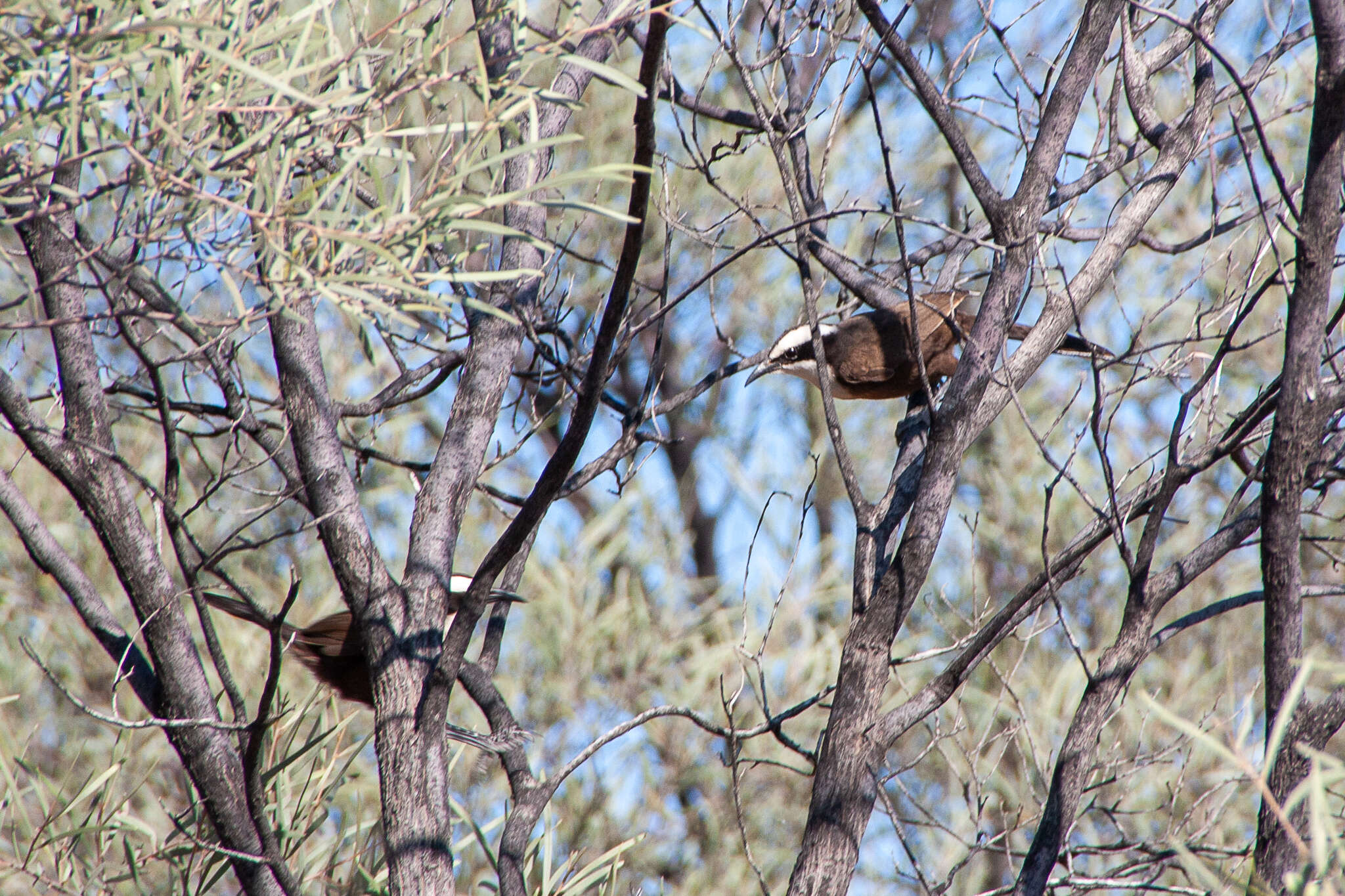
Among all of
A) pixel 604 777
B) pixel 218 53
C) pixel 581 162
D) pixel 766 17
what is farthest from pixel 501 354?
pixel 581 162

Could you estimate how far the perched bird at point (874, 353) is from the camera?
14.6ft

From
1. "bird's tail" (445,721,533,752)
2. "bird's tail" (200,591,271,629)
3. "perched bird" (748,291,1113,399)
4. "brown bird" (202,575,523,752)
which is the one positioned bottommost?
"bird's tail" (445,721,533,752)

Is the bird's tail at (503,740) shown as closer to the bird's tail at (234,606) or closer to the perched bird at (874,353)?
the bird's tail at (234,606)

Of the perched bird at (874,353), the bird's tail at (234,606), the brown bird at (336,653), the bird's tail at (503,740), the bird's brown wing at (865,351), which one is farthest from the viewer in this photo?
the bird's brown wing at (865,351)

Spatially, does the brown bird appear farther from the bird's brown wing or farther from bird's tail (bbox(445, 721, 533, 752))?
the bird's brown wing

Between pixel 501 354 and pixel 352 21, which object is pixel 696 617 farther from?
pixel 352 21

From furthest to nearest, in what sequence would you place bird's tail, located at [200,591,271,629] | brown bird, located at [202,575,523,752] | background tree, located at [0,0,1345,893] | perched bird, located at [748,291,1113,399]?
perched bird, located at [748,291,1113,399] → brown bird, located at [202,575,523,752] → bird's tail, located at [200,591,271,629] → background tree, located at [0,0,1345,893]

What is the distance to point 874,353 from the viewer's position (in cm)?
456

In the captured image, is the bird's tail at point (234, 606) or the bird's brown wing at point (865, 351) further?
the bird's brown wing at point (865, 351)

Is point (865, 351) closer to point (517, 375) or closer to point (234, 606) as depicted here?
point (517, 375)

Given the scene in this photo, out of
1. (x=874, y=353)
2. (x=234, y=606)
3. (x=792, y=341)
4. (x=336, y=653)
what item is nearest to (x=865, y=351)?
(x=874, y=353)

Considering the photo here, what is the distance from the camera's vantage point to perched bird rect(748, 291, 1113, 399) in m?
4.45

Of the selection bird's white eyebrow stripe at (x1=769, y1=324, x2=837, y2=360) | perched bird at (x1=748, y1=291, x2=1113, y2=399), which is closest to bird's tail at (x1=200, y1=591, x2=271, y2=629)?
perched bird at (x1=748, y1=291, x2=1113, y2=399)

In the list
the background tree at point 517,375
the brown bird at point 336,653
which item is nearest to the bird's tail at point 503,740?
the background tree at point 517,375
